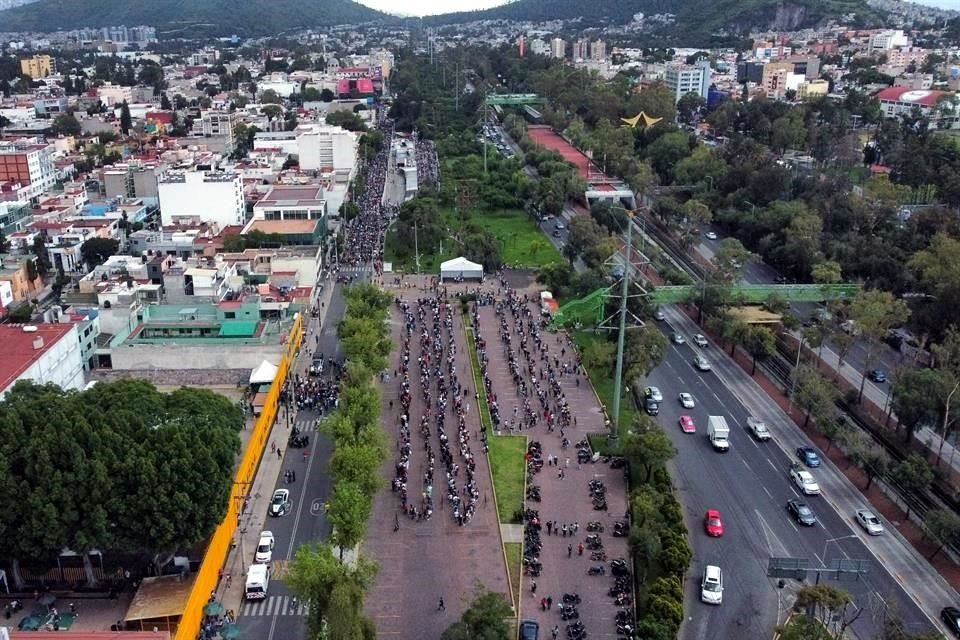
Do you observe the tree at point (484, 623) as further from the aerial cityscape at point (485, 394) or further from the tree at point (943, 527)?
the tree at point (943, 527)

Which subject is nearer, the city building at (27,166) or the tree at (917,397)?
the tree at (917,397)

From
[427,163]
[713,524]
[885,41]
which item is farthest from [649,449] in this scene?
[885,41]

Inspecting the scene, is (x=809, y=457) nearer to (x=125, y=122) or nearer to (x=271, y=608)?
(x=271, y=608)

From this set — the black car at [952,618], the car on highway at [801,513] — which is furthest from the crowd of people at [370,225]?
the black car at [952,618]

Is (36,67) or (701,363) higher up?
(36,67)

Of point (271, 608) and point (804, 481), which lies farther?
point (804, 481)

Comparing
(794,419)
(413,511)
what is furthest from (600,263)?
(413,511)
